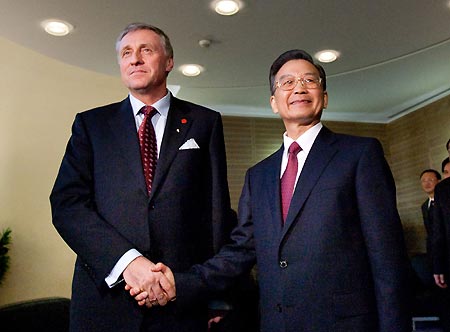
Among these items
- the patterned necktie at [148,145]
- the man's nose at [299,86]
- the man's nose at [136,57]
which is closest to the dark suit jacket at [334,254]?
the man's nose at [299,86]

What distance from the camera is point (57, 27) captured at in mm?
3975

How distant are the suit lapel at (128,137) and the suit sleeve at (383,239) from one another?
0.68 meters

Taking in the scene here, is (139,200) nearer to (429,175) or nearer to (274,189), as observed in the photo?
(274,189)

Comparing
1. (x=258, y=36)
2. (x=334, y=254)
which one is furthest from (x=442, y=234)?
(x=334, y=254)

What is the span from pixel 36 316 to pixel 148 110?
0.99 meters

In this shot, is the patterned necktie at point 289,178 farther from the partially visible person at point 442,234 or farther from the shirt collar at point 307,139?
the partially visible person at point 442,234

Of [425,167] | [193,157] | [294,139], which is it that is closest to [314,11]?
[294,139]

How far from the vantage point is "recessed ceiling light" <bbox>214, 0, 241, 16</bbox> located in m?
3.66

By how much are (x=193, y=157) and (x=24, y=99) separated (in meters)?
3.25

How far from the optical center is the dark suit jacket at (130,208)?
1421mm

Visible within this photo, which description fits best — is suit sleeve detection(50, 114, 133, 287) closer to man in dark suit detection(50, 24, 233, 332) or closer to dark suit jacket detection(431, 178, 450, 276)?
man in dark suit detection(50, 24, 233, 332)

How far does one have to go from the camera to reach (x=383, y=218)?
4.74 feet

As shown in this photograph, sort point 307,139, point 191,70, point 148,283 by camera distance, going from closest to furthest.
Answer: point 148,283
point 307,139
point 191,70

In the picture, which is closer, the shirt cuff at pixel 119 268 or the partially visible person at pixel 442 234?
the shirt cuff at pixel 119 268
